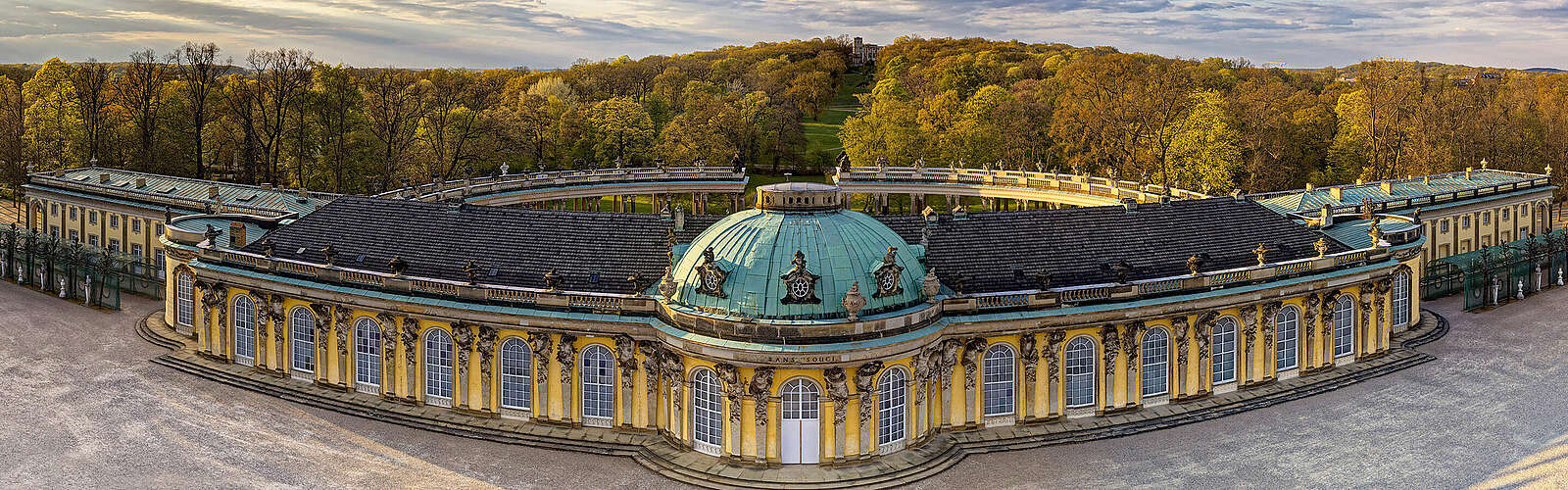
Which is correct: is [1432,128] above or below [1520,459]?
above

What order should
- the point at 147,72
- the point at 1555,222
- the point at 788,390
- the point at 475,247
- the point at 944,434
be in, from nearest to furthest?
1. the point at 788,390
2. the point at 944,434
3. the point at 475,247
4. the point at 1555,222
5. the point at 147,72

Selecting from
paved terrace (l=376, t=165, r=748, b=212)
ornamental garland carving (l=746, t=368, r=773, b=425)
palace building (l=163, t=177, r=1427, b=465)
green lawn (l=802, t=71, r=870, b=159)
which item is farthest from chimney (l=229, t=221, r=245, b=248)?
green lawn (l=802, t=71, r=870, b=159)

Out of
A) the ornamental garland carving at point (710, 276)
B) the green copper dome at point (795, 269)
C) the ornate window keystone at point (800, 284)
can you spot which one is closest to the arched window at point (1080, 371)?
the green copper dome at point (795, 269)

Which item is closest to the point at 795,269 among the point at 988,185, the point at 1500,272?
the point at 1500,272

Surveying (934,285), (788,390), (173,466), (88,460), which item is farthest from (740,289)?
(88,460)

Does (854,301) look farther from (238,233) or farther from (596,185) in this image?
(596,185)

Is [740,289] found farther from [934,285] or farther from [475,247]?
[475,247]
